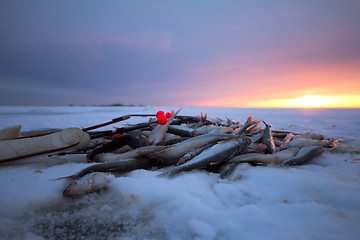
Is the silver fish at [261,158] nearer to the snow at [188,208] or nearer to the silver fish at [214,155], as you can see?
the silver fish at [214,155]

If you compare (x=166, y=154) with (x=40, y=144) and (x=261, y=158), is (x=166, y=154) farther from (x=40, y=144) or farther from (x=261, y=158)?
(x=40, y=144)

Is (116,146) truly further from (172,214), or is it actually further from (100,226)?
(172,214)

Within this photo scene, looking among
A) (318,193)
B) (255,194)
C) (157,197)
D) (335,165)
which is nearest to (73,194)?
(157,197)

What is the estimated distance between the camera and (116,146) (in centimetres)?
190

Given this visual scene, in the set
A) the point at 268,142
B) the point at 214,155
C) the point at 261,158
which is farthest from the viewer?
the point at 268,142

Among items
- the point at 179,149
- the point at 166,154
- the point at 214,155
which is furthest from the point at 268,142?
the point at 166,154

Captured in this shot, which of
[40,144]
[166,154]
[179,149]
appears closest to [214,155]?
[179,149]

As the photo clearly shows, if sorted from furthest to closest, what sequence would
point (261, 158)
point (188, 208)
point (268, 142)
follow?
point (268, 142) → point (261, 158) → point (188, 208)

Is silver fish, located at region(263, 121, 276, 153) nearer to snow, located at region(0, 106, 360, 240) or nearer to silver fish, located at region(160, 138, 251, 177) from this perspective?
silver fish, located at region(160, 138, 251, 177)

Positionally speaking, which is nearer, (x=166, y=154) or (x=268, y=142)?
(x=166, y=154)

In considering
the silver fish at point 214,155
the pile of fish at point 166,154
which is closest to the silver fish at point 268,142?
the pile of fish at point 166,154

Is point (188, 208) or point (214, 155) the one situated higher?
point (214, 155)

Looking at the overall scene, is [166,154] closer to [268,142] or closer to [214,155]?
[214,155]

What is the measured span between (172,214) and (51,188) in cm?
85
